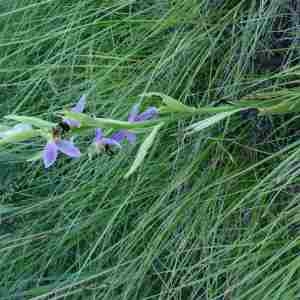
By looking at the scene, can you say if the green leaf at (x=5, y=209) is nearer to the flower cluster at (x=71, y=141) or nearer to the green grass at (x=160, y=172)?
the green grass at (x=160, y=172)

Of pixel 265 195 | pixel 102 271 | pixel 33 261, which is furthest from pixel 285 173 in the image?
pixel 33 261

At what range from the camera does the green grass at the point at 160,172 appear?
0.86 metres

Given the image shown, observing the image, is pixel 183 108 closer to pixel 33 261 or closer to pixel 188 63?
pixel 188 63

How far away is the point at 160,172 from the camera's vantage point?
3.13 feet

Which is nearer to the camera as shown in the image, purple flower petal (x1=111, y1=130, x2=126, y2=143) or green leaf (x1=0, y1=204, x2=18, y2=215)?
purple flower petal (x1=111, y1=130, x2=126, y2=143)

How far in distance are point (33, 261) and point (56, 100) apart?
0.29 meters

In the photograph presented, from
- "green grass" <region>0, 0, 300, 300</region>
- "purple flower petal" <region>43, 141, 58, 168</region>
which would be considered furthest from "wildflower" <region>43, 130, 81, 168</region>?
"green grass" <region>0, 0, 300, 300</region>

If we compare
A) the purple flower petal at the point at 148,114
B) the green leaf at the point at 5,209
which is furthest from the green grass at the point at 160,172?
the purple flower petal at the point at 148,114

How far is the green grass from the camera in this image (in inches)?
33.8

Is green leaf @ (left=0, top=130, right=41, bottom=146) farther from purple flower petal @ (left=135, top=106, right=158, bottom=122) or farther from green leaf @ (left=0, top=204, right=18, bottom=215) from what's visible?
green leaf @ (left=0, top=204, right=18, bottom=215)

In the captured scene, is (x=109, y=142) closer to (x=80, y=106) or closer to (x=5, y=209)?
(x=80, y=106)

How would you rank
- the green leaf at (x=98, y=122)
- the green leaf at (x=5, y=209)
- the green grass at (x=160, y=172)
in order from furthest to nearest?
the green leaf at (x=5, y=209)
the green grass at (x=160, y=172)
the green leaf at (x=98, y=122)

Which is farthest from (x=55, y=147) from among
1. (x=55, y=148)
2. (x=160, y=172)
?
(x=160, y=172)

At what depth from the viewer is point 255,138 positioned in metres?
0.95
